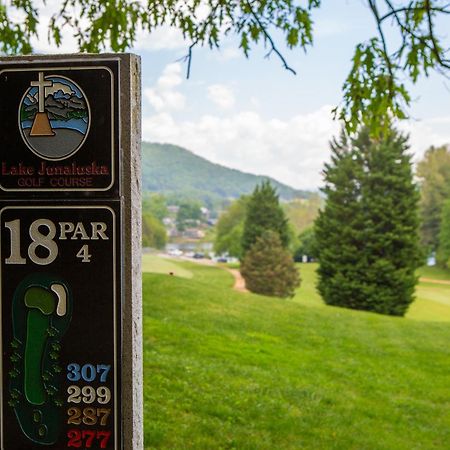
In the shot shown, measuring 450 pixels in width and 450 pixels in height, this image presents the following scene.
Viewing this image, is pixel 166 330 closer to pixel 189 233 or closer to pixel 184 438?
pixel 184 438

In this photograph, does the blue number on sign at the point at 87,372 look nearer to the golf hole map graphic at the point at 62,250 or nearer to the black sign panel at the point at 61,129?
the golf hole map graphic at the point at 62,250

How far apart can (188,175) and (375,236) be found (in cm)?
6632

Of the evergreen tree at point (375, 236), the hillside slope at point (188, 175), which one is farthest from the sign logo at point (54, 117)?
the hillside slope at point (188, 175)

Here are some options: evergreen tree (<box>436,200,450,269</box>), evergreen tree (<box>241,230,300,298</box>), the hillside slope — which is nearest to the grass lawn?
evergreen tree (<box>241,230,300,298</box>)

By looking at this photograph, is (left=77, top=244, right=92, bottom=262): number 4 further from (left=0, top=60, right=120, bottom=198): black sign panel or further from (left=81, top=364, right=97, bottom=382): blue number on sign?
(left=81, top=364, right=97, bottom=382): blue number on sign

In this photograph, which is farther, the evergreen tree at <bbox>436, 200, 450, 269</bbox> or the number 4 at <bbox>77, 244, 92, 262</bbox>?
the evergreen tree at <bbox>436, 200, 450, 269</bbox>

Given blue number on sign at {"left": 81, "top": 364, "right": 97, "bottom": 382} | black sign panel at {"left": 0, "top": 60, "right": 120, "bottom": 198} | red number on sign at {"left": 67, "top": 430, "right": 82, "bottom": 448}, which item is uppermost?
black sign panel at {"left": 0, "top": 60, "right": 120, "bottom": 198}

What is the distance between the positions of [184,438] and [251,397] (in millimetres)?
1864

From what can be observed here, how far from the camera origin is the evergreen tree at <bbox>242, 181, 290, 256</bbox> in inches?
1507

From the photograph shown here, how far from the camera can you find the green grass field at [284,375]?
663 centimetres

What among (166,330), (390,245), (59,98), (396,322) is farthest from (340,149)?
(59,98)

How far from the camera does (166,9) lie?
708 centimetres

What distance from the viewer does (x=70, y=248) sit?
2754 mm

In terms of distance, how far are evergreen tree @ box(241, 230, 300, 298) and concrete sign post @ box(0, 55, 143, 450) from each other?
33819 mm
